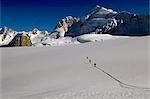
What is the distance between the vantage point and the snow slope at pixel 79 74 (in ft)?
45.0

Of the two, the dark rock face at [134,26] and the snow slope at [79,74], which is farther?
the dark rock face at [134,26]

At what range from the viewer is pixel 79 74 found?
17344mm

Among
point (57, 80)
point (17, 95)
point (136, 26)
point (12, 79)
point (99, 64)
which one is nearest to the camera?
point (17, 95)

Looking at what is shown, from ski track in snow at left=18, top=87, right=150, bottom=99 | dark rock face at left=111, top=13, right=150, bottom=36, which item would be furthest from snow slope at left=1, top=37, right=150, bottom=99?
dark rock face at left=111, top=13, right=150, bottom=36

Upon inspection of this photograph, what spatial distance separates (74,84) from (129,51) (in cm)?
757

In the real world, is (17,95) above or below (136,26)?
below

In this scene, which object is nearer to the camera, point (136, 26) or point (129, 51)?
point (129, 51)

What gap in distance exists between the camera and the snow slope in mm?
13719

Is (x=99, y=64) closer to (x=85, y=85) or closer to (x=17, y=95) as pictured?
(x=85, y=85)

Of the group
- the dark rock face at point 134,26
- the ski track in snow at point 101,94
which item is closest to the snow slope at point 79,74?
the ski track in snow at point 101,94

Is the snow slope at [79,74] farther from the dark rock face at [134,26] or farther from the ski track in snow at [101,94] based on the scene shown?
the dark rock face at [134,26]

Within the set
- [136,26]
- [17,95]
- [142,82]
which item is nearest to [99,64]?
[142,82]

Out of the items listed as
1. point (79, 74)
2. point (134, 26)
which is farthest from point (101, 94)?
point (134, 26)

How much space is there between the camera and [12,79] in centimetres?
1811
